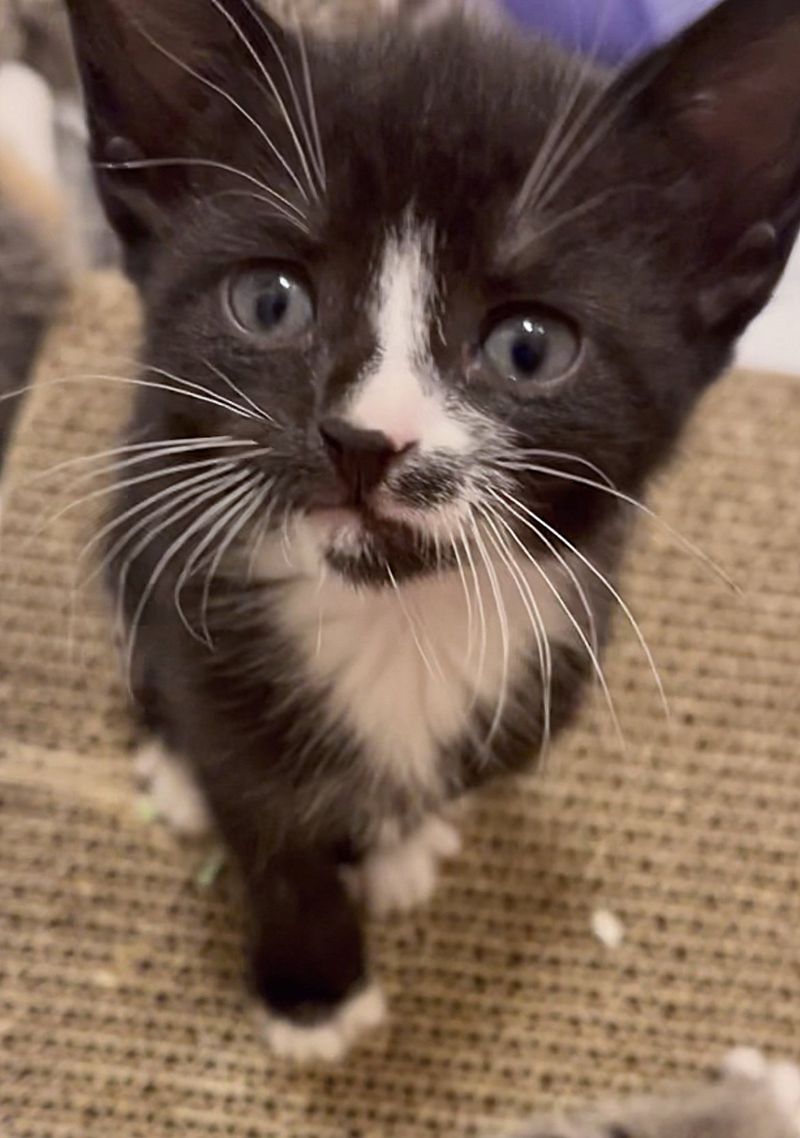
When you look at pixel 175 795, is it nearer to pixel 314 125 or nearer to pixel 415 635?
pixel 415 635

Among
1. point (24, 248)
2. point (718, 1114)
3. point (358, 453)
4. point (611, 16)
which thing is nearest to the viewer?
point (358, 453)

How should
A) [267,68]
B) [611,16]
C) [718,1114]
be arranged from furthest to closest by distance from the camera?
[611,16], [718,1114], [267,68]

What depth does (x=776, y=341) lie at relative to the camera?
4.80 feet

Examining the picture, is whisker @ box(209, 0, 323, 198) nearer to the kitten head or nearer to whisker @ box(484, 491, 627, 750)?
the kitten head

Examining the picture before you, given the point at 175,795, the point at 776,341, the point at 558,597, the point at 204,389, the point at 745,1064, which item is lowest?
the point at 745,1064

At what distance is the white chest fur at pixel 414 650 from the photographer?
856 mm

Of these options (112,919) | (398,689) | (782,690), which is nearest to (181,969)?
(112,919)

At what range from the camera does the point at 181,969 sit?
110 cm

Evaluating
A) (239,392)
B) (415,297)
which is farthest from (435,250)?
(239,392)

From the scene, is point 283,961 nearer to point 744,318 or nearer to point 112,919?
point 112,919

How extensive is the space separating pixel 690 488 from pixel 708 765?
276mm

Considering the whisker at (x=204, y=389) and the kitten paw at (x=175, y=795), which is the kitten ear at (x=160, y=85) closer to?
the whisker at (x=204, y=389)

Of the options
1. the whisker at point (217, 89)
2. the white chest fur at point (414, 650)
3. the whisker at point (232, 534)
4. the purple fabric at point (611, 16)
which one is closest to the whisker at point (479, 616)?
the white chest fur at point (414, 650)

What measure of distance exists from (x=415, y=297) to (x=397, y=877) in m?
0.58
